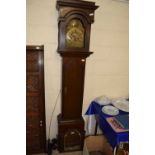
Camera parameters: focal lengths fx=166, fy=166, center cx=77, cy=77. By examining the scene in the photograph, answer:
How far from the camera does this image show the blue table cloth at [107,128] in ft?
5.49

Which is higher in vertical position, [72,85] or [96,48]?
[96,48]

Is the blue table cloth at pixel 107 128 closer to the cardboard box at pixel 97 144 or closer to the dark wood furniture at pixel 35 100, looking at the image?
the cardboard box at pixel 97 144

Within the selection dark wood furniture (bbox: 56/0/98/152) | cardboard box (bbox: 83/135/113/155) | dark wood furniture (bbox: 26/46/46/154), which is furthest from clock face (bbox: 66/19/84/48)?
cardboard box (bbox: 83/135/113/155)

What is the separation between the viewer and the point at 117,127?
69.0 inches

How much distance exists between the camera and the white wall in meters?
2.07

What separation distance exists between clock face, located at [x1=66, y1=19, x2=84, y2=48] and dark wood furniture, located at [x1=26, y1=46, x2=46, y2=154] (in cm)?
35

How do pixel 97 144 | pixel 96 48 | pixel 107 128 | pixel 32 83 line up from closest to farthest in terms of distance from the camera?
pixel 107 128 → pixel 32 83 → pixel 97 144 → pixel 96 48

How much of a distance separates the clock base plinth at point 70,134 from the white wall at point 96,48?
0.21 meters

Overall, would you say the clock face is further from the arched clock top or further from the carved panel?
the carved panel

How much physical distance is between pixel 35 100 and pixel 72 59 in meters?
0.67

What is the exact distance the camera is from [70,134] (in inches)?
86.3

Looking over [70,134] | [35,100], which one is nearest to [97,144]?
[70,134]

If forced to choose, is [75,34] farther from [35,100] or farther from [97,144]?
[97,144]

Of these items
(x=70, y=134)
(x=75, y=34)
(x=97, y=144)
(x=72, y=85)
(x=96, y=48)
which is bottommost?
(x=97, y=144)
